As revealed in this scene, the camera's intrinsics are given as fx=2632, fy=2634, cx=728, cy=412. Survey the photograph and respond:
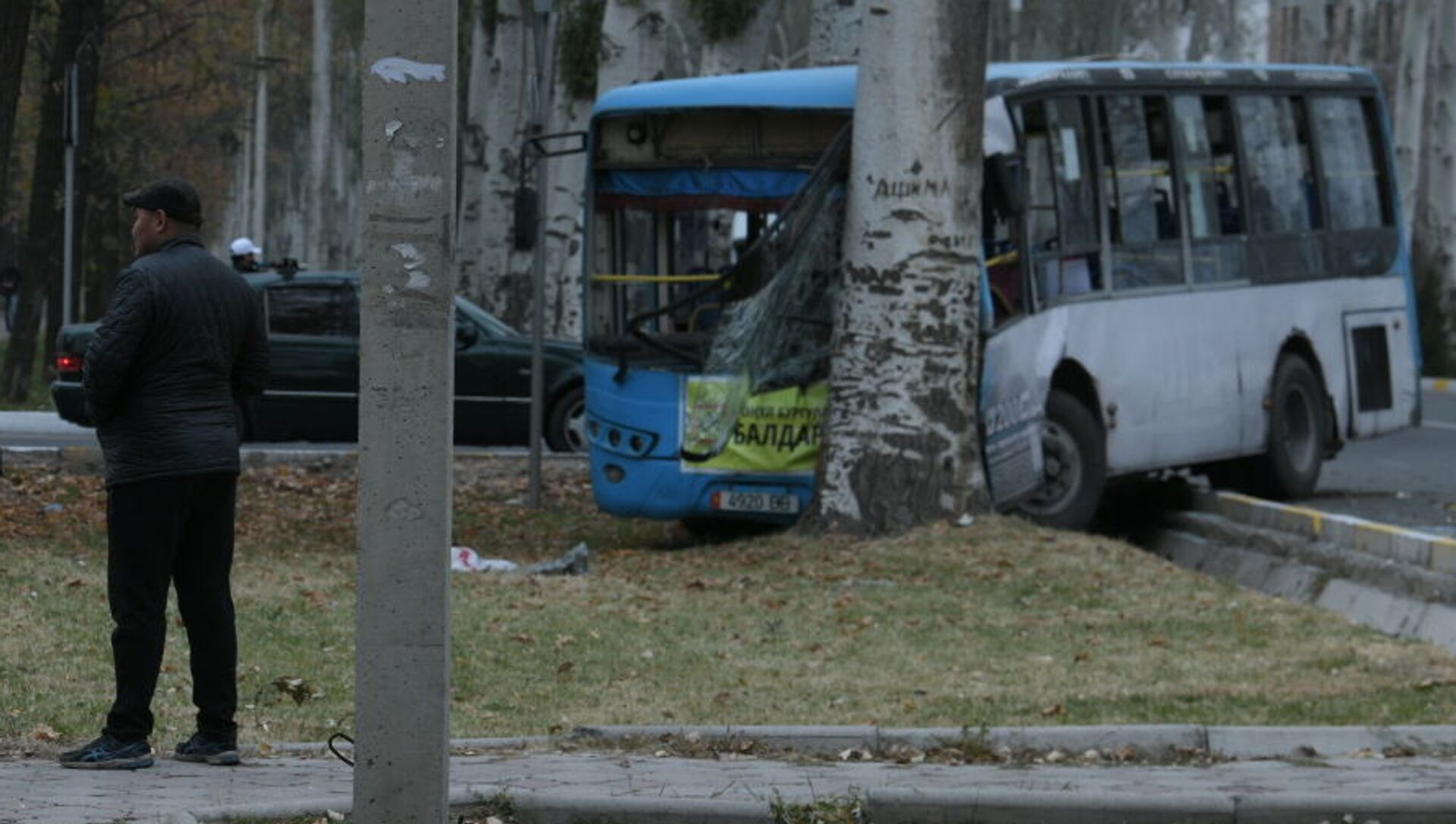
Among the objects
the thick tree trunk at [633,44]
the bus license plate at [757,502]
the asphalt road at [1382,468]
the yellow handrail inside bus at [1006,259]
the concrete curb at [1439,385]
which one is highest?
the thick tree trunk at [633,44]

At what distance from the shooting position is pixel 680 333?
16719 mm

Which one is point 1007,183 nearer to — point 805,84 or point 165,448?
point 805,84

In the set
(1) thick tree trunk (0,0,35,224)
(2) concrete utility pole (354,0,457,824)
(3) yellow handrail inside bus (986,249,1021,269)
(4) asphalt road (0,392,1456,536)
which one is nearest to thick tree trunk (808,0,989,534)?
(3) yellow handrail inside bus (986,249,1021,269)

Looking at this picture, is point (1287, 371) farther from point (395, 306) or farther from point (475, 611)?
point (395, 306)

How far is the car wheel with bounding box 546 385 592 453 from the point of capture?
2338 centimetres

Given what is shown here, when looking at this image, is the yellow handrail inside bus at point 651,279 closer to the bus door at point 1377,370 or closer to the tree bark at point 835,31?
the bus door at point 1377,370

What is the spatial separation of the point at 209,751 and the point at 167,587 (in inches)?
20.9

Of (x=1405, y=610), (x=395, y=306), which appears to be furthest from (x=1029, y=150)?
(x=395, y=306)

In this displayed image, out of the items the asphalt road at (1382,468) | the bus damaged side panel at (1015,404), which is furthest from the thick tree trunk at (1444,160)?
the bus damaged side panel at (1015,404)

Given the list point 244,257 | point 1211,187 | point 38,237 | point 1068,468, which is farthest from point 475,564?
point 38,237

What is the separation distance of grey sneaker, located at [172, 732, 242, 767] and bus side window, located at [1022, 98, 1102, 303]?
31.7 feet

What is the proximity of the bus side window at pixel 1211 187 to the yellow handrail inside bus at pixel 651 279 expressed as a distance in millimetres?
3890

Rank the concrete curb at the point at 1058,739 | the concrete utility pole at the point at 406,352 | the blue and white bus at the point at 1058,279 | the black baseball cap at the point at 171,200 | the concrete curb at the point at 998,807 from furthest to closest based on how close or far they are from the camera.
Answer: the blue and white bus at the point at 1058,279, the concrete curb at the point at 1058,739, the black baseball cap at the point at 171,200, the concrete curb at the point at 998,807, the concrete utility pole at the point at 406,352

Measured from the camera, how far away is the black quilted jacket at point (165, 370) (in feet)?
26.2
